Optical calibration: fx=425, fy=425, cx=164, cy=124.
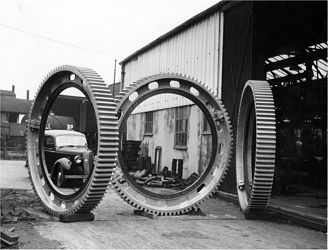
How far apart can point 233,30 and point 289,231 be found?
6.99 metres

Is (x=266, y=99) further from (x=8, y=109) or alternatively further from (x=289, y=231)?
(x=8, y=109)

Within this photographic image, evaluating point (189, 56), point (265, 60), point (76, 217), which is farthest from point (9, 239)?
point (189, 56)

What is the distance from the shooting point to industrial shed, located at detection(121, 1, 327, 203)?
12.2 m

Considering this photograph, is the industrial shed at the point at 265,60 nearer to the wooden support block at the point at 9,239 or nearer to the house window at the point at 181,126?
the house window at the point at 181,126

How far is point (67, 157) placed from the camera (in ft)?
48.5

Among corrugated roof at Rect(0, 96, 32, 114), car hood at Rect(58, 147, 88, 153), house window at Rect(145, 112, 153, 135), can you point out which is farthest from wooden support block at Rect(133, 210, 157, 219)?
corrugated roof at Rect(0, 96, 32, 114)

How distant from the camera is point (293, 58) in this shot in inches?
698

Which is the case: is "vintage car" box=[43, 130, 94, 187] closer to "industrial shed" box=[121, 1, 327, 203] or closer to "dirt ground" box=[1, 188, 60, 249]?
"dirt ground" box=[1, 188, 60, 249]

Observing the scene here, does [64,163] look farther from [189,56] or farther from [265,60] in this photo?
[265,60]

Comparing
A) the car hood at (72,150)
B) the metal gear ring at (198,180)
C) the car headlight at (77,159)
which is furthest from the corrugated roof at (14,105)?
the metal gear ring at (198,180)

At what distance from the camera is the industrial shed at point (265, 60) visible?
1222 cm

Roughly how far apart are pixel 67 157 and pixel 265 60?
7.66m

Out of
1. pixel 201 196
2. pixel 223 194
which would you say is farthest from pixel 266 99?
pixel 223 194

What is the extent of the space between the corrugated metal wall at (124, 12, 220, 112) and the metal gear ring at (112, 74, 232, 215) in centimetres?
391
